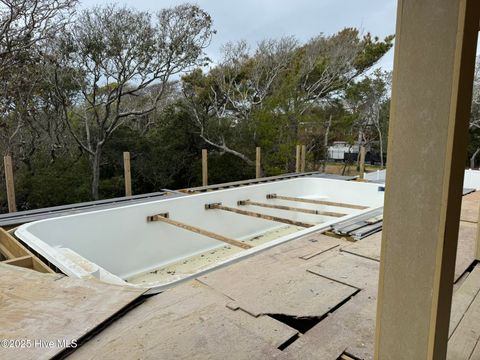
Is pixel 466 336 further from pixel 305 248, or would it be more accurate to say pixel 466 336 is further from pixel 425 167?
pixel 305 248

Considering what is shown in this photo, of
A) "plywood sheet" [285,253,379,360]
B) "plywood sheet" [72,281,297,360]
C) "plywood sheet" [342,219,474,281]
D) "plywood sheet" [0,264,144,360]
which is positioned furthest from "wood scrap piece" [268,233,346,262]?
"plywood sheet" [0,264,144,360]

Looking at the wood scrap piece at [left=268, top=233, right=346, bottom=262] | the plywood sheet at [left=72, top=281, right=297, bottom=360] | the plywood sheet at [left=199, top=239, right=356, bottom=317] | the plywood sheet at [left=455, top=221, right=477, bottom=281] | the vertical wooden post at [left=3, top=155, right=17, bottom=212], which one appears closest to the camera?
the plywood sheet at [left=72, top=281, right=297, bottom=360]

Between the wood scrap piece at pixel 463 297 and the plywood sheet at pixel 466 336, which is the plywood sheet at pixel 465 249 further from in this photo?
the plywood sheet at pixel 466 336

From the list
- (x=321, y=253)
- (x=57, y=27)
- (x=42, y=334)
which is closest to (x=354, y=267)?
(x=321, y=253)

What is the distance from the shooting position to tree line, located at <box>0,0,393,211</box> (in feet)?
22.4

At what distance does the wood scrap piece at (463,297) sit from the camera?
146cm

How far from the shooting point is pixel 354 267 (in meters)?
2.08

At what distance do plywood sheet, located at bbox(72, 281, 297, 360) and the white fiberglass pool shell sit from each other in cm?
25

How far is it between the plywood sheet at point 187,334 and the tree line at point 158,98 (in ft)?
21.6

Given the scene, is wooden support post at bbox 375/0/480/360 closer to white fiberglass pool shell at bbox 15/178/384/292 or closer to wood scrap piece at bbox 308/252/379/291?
wood scrap piece at bbox 308/252/379/291

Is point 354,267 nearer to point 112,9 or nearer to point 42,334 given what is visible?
point 42,334

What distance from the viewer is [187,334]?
1319mm

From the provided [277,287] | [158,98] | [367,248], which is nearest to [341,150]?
[158,98]

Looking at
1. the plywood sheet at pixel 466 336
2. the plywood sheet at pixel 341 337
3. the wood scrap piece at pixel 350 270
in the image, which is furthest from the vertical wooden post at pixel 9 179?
the plywood sheet at pixel 466 336
